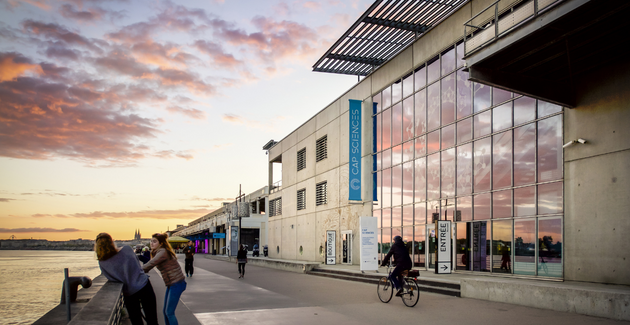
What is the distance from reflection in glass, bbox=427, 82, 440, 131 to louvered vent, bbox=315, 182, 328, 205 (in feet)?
38.7

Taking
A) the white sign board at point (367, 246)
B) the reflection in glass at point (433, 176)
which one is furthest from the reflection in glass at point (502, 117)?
the white sign board at point (367, 246)

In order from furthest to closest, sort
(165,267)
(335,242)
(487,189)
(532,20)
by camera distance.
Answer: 1. (335,242)
2. (487,189)
3. (532,20)
4. (165,267)

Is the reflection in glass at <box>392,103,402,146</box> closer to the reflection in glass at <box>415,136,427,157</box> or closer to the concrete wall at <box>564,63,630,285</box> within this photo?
the reflection in glass at <box>415,136,427,157</box>

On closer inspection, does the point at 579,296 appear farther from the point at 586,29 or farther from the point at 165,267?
the point at 165,267

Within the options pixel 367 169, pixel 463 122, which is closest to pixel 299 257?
pixel 367 169

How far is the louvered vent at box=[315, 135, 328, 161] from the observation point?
3127 centimetres

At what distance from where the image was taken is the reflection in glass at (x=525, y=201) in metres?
14.6

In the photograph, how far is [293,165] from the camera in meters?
38.2

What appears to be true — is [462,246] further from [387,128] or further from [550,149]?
[387,128]

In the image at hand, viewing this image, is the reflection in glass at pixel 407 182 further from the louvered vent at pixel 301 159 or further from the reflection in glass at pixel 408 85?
the louvered vent at pixel 301 159

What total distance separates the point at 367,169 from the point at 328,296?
42.3 ft

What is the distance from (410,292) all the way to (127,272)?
7775 millimetres

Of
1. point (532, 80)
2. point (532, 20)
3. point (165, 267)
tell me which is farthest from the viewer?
point (532, 80)

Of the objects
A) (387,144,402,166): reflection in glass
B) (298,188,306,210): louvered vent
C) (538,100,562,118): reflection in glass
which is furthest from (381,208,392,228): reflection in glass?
(298,188,306,210): louvered vent
